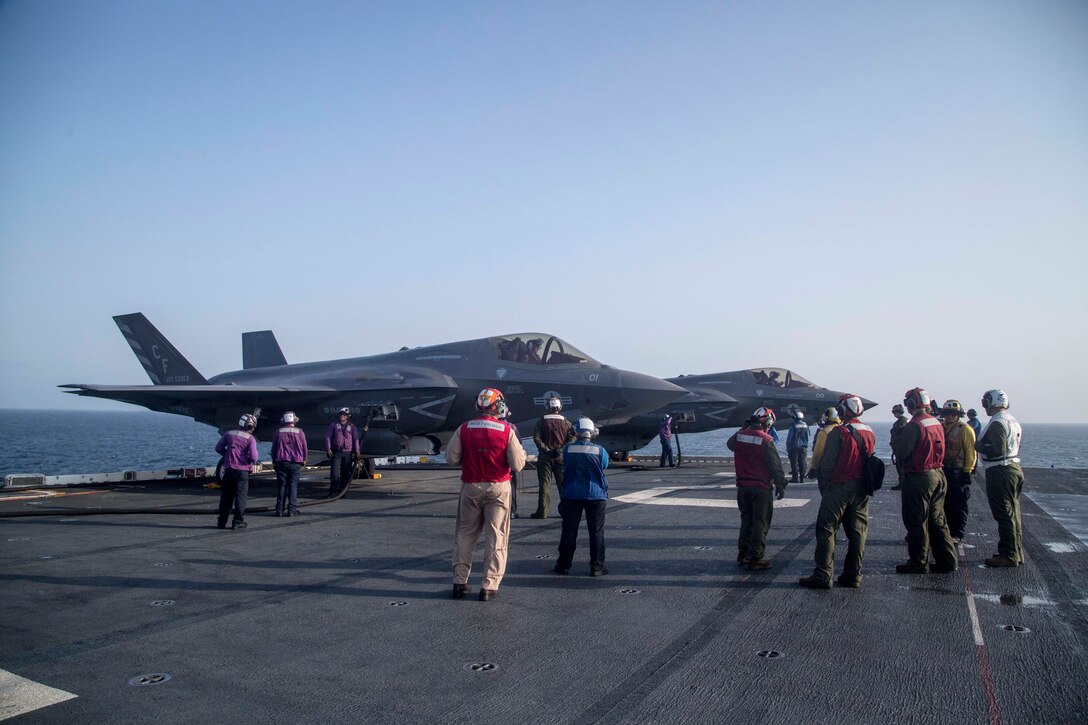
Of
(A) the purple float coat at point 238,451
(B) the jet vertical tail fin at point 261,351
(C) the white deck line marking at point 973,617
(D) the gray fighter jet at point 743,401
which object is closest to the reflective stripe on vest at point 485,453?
(C) the white deck line marking at point 973,617

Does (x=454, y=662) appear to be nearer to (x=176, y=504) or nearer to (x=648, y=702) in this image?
(x=648, y=702)

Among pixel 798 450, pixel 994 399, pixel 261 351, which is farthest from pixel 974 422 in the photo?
pixel 261 351

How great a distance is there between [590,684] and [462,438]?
3.14m

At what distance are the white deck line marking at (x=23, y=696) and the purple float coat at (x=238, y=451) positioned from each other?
259 inches

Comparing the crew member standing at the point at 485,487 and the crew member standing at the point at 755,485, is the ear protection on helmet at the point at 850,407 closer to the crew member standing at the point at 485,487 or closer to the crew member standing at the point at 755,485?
the crew member standing at the point at 755,485

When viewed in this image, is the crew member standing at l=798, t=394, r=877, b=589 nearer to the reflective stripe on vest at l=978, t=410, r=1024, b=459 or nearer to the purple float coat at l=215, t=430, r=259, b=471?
the reflective stripe on vest at l=978, t=410, r=1024, b=459

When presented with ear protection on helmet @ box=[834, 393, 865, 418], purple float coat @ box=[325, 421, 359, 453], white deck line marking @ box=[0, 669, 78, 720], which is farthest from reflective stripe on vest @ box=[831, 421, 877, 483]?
purple float coat @ box=[325, 421, 359, 453]

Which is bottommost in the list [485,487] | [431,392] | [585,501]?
[585,501]

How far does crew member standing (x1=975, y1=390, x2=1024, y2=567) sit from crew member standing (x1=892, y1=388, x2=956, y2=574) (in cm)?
82

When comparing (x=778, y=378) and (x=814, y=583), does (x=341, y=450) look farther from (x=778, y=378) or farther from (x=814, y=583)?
(x=778, y=378)

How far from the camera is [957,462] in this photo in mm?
9359

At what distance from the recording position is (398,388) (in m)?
17.1

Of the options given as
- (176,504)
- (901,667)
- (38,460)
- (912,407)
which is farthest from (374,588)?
(38,460)

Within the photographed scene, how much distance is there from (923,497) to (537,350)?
1038cm
